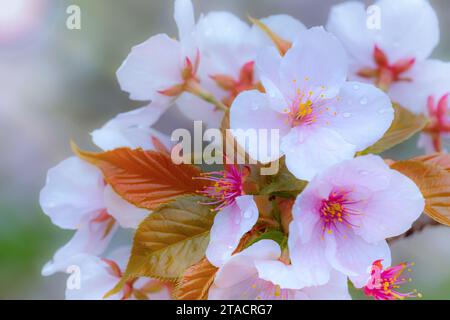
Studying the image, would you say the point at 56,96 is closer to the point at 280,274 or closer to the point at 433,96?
Result: the point at 433,96

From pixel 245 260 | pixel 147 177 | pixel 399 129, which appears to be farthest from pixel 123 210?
pixel 399 129

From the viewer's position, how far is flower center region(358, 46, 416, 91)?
69 centimetres

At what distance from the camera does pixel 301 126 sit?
1.64 ft

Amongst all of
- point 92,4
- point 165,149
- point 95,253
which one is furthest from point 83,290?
point 92,4

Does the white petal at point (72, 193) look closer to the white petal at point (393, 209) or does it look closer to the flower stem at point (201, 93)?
the flower stem at point (201, 93)

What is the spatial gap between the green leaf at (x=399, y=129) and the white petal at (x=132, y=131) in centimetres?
20

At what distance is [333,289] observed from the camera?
0.49 m

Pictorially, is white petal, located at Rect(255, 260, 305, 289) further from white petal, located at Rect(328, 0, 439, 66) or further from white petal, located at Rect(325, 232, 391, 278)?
white petal, located at Rect(328, 0, 439, 66)

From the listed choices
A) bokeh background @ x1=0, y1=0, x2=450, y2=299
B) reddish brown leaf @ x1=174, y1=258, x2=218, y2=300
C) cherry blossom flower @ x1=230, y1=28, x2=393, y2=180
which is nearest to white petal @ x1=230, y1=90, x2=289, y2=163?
cherry blossom flower @ x1=230, y1=28, x2=393, y2=180

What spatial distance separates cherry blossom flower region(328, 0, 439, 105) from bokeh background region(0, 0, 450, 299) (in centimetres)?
94

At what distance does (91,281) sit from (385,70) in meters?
0.39

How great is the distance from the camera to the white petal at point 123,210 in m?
0.57

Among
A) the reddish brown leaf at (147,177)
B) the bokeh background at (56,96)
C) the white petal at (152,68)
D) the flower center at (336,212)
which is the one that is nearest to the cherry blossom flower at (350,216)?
the flower center at (336,212)
